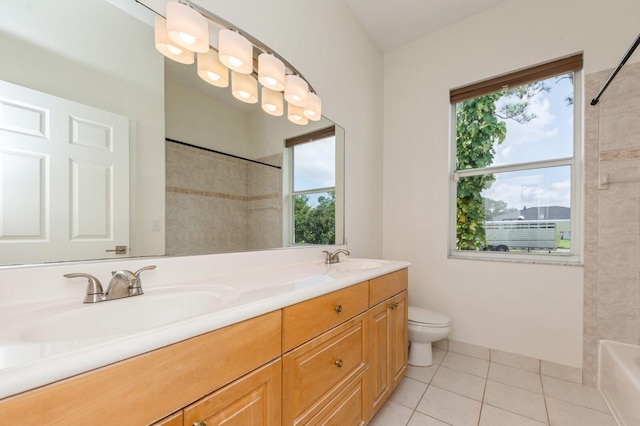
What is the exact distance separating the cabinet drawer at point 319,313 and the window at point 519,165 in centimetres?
152

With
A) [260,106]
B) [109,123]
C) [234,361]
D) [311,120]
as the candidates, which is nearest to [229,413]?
[234,361]

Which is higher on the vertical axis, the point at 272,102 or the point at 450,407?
the point at 272,102

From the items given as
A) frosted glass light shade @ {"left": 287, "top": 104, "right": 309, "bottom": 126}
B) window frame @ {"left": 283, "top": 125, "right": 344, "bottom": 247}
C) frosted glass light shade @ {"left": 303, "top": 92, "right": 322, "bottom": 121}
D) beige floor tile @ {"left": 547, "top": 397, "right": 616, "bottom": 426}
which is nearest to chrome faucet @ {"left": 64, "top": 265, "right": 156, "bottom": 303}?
window frame @ {"left": 283, "top": 125, "right": 344, "bottom": 247}

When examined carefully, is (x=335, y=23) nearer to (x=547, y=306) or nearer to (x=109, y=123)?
(x=109, y=123)

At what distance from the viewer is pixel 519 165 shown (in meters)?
2.13

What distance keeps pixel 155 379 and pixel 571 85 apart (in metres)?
2.90

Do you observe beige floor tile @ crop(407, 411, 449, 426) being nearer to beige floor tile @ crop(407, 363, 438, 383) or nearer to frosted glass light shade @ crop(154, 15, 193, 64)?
beige floor tile @ crop(407, 363, 438, 383)

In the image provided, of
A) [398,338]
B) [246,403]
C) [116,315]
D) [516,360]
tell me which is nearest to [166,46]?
[116,315]

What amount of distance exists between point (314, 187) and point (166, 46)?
1.09 m

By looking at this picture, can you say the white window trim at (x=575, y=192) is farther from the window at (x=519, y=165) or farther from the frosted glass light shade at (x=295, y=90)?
the frosted glass light shade at (x=295, y=90)

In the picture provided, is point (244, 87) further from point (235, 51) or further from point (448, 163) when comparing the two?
point (448, 163)

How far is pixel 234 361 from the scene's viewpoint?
2.29 ft

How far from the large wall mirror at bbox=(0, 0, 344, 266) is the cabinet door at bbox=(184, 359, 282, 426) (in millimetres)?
599

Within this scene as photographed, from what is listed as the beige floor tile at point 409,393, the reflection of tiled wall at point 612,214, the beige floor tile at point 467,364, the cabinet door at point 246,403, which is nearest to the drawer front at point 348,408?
the cabinet door at point 246,403
